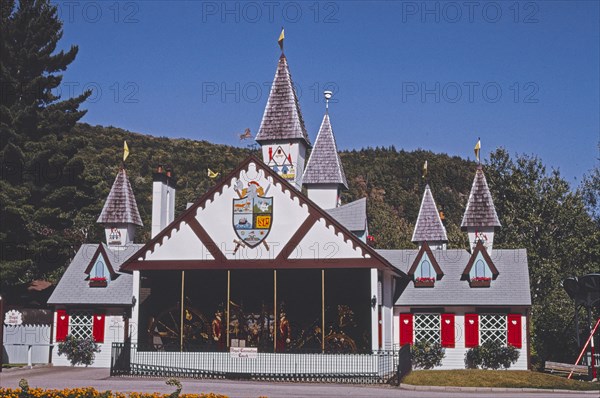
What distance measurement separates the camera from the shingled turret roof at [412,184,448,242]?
37.8 meters

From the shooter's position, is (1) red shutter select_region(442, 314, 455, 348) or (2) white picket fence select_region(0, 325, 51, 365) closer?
(1) red shutter select_region(442, 314, 455, 348)

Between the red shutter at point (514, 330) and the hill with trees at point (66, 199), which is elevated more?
the hill with trees at point (66, 199)

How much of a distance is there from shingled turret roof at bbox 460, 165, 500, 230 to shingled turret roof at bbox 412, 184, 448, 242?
183 cm

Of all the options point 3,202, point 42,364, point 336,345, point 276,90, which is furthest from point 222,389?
point 3,202

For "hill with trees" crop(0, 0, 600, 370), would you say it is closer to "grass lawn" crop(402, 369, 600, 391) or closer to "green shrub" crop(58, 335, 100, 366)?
"green shrub" crop(58, 335, 100, 366)

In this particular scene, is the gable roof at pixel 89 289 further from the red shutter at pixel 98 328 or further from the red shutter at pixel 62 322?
the red shutter at pixel 98 328

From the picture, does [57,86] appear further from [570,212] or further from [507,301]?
[570,212]

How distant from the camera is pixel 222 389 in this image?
2312cm

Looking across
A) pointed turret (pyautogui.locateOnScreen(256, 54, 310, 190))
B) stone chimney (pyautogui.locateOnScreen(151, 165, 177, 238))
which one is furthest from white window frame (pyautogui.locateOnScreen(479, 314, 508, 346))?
stone chimney (pyautogui.locateOnScreen(151, 165, 177, 238))

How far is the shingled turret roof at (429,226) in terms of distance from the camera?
3781 centimetres

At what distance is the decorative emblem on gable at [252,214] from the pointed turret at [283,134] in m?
5.25

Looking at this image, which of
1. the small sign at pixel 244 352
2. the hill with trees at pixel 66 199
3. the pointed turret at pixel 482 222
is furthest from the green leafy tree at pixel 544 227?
the small sign at pixel 244 352

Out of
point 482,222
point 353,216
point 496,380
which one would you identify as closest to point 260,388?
point 496,380

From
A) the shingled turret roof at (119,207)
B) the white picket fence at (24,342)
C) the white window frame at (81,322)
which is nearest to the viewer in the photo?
the white picket fence at (24,342)
